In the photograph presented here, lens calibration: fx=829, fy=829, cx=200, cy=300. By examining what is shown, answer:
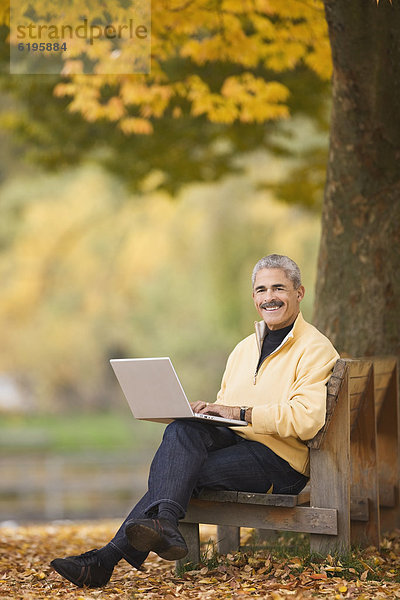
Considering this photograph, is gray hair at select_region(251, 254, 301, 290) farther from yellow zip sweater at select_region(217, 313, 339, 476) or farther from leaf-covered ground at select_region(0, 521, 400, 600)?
leaf-covered ground at select_region(0, 521, 400, 600)

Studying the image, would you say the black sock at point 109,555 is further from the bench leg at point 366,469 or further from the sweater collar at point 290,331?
the bench leg at point 366,469

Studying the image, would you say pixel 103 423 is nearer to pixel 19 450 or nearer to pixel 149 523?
pixel 19 450

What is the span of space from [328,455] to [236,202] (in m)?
13.0

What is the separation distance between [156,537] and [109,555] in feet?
1.19

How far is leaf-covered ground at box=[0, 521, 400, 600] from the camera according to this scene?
3.32 m

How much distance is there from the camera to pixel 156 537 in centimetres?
322

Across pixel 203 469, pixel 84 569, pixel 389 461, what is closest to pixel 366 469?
pixel 389 461

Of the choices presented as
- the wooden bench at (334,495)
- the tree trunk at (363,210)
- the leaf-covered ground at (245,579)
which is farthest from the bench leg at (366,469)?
the tree trunk at (363,210)

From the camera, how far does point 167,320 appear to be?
1855cm

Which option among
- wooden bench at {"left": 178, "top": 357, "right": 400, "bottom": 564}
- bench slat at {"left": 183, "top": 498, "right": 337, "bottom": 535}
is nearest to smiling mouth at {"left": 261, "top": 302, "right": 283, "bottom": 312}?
Result: wooden bench at {"left": 178, "top": 357, "right": 400, "bottom": 564}

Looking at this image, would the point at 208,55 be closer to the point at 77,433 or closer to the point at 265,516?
the point at 265,516

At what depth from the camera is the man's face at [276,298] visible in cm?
385

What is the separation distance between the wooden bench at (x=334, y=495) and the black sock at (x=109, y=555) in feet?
1.46

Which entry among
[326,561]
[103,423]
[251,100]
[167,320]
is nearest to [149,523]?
[326,561]
